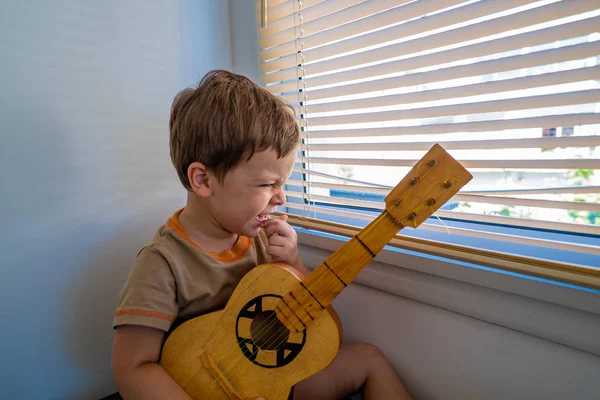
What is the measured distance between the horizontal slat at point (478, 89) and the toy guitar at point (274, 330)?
198 millimetres

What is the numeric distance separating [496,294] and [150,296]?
0.65 meters

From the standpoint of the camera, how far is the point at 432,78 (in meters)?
0.71

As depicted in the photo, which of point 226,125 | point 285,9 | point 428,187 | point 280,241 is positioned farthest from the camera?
point 285,9

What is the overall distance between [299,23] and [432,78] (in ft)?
1.30

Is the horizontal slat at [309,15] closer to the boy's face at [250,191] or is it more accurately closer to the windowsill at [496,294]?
the boy's face at [250,191]

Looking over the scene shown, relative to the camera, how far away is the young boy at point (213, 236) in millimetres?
675

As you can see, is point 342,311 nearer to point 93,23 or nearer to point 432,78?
point 432,78

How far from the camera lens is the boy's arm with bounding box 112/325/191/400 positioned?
2.12ft

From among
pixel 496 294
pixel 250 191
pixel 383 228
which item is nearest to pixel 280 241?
pixel 250 191

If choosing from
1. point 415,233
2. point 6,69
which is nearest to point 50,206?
point 6,69

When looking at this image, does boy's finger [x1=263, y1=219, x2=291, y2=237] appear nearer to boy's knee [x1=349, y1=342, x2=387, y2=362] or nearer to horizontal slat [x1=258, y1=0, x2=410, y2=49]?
boy's knee [x1=349, y1=342, x2=387, y2=362]

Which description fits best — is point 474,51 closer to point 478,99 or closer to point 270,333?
point 478,99

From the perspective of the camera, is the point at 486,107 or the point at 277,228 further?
the point at 277,228

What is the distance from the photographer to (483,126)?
2.20 feet
